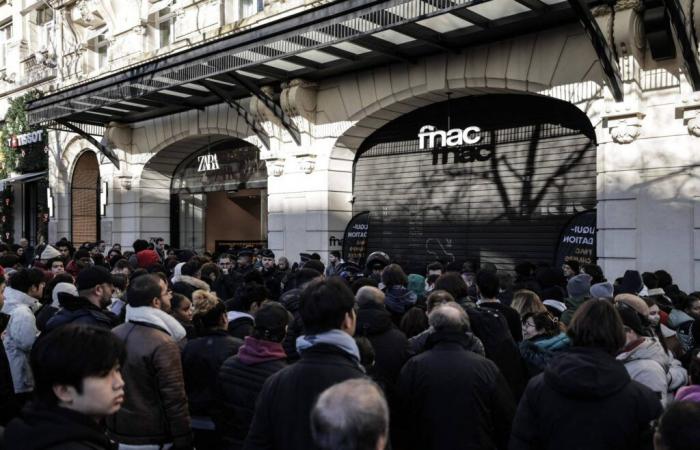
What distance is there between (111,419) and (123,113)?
48.3 feet

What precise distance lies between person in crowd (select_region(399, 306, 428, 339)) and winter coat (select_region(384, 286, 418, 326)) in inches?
30.6

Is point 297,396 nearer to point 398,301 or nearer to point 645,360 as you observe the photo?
point 645,360

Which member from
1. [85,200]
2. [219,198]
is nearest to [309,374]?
[219,198]

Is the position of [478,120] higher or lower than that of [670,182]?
higher

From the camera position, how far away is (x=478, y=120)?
38.8ft

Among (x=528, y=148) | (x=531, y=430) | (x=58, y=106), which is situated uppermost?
(x=58, y=106)

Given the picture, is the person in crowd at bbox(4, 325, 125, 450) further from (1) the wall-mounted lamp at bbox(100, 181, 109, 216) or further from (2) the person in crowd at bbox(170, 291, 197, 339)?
(1) the wall-mounted lamp at bbox(100, 181, 109, 216)

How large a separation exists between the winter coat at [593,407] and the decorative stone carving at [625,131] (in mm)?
7060

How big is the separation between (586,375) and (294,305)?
272cm

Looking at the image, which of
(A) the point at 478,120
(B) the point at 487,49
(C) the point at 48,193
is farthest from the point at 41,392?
(C) the point at 48,193

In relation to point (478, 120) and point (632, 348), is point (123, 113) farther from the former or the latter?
point (632, 348)

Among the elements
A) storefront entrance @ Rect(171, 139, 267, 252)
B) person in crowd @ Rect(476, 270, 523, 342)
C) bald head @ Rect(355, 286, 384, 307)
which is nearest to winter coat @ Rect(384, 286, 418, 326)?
person in crowd @ Rect(476, 270, 523, 342)

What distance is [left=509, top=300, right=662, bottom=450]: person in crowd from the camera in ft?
8.30

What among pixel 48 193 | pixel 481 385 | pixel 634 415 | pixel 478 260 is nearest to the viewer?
pixel 634 415
